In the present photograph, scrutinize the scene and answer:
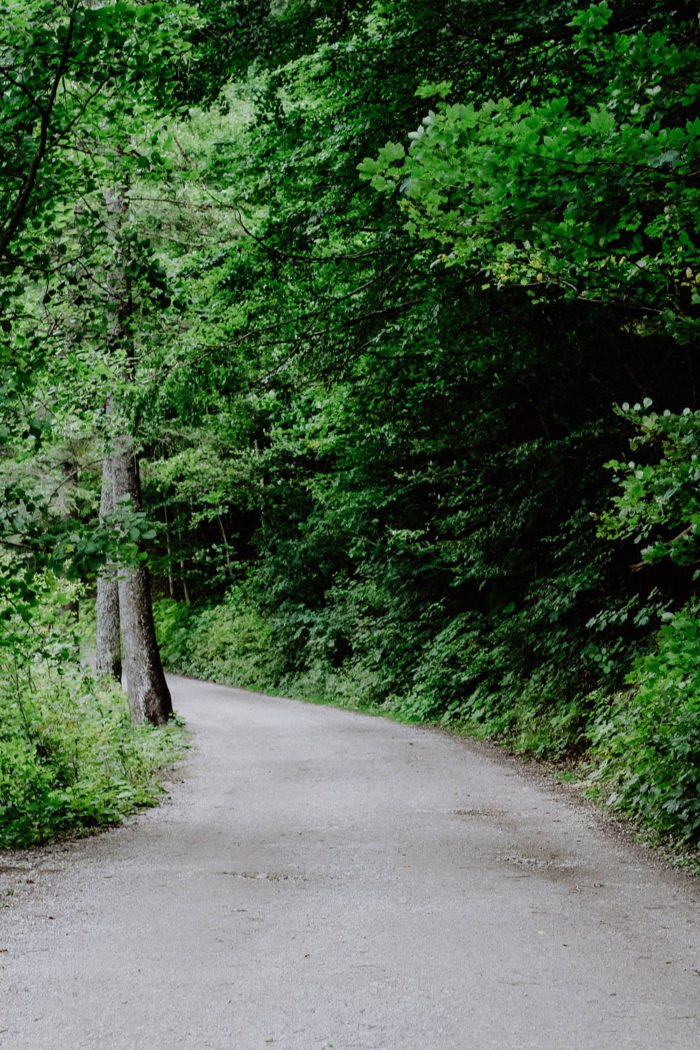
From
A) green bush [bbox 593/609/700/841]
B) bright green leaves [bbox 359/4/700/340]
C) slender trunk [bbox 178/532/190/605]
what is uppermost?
bright green leaves [bbox 359/4/700/340]

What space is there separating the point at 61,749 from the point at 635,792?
226 inches

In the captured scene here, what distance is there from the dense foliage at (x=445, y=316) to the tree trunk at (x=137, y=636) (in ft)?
8.00

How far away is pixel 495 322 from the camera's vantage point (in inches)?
400

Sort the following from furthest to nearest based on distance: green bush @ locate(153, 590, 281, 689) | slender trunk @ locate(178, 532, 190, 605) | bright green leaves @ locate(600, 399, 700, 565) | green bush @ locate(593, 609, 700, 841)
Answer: slender trunk @ locate(178, 532, 190, 605) → green bush @ locate(153, 590, 281, 689) → green bush @ locate(593, 609, 700, 841) → bright green leaves @ locate(600, 399, 700, 565)

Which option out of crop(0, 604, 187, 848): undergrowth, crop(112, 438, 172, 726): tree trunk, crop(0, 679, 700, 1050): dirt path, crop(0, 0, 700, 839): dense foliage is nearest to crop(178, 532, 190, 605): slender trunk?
crop(0, 0, 700, 839): dense foliage

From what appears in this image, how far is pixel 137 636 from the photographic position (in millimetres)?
14633

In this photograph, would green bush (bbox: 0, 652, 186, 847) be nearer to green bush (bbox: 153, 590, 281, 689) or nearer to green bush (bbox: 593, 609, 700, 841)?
green bush (bbox: 593, 609, 700, 841)

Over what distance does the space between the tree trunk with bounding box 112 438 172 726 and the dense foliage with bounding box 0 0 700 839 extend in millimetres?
2440

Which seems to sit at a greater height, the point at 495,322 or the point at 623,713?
the point at 495,322

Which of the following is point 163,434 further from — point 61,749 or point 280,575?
point 61,749

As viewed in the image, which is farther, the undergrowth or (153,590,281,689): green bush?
(153,590,281,689): green bush

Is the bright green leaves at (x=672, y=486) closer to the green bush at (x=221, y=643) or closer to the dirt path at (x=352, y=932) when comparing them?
the dirt path at (x=352, y=932)

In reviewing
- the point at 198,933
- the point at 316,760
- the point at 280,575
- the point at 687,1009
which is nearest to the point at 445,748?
the point at 316,760

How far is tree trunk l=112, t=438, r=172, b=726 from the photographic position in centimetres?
1459
